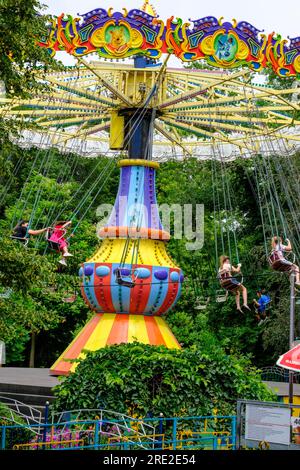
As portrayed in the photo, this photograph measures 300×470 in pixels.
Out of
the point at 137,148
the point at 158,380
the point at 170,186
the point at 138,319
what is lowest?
the point at 158,380

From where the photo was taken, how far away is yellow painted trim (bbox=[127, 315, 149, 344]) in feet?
65.3

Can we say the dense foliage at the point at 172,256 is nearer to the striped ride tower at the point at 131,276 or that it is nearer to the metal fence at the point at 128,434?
the metal fence at the point at 128,434

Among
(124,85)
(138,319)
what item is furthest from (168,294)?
(124,85)

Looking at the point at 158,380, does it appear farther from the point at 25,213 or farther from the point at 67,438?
the point at 25,213

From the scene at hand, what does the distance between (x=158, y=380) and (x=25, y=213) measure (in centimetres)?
1603

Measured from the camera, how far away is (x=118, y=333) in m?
20.0

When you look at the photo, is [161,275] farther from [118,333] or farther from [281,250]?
[281,250]

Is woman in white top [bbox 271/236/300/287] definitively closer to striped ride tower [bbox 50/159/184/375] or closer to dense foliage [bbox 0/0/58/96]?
striped ride tower [bbox 50/159/184/375]

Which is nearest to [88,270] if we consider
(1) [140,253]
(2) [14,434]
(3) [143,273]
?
(1) [140,253]

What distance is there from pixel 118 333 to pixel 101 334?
1.25 feet

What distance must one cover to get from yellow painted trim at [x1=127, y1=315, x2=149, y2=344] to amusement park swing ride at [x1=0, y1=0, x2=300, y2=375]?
21mm

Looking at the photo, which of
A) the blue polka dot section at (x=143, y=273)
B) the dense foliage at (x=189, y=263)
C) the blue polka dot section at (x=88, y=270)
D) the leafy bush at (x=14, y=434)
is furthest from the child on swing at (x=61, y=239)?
the dense foliage at (x=189, y=263)
